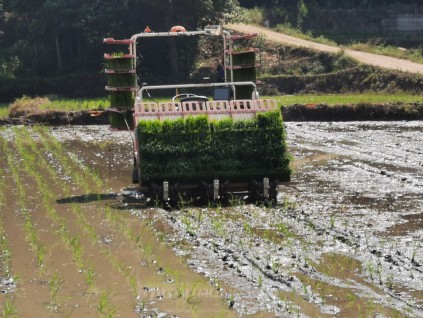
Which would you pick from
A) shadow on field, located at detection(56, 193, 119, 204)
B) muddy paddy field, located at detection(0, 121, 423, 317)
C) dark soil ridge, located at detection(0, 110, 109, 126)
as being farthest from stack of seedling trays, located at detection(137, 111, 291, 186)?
dark soil ridge, located at detection(0, 110, 109, 126)

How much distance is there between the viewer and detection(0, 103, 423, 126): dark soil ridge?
92.7 ft

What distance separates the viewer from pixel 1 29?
46.8 m

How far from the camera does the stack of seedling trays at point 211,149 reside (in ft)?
46.2

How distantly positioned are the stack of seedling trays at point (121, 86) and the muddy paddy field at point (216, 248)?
1.20 m

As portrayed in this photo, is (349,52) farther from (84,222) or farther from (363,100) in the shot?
(84,222)

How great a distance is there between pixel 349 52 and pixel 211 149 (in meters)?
26.6

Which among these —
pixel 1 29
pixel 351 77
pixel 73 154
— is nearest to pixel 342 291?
pixel 73 154

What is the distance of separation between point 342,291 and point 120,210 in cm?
539

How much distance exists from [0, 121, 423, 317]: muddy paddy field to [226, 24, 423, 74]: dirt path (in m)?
17.7

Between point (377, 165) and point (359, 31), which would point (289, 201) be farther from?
point (359, 31)

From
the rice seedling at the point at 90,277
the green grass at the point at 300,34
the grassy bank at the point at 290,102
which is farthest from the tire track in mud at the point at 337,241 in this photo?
the green grass at the point at 300,34

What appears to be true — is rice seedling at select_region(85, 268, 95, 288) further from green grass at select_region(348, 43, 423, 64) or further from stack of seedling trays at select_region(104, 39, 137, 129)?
green grass at select_region(348, 43, 423, 64)

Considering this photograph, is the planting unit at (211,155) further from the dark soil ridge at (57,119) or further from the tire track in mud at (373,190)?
the dark soil ridge at (57,119)

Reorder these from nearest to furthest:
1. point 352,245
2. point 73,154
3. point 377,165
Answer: point 352,245
point 377,165
point 73,154
